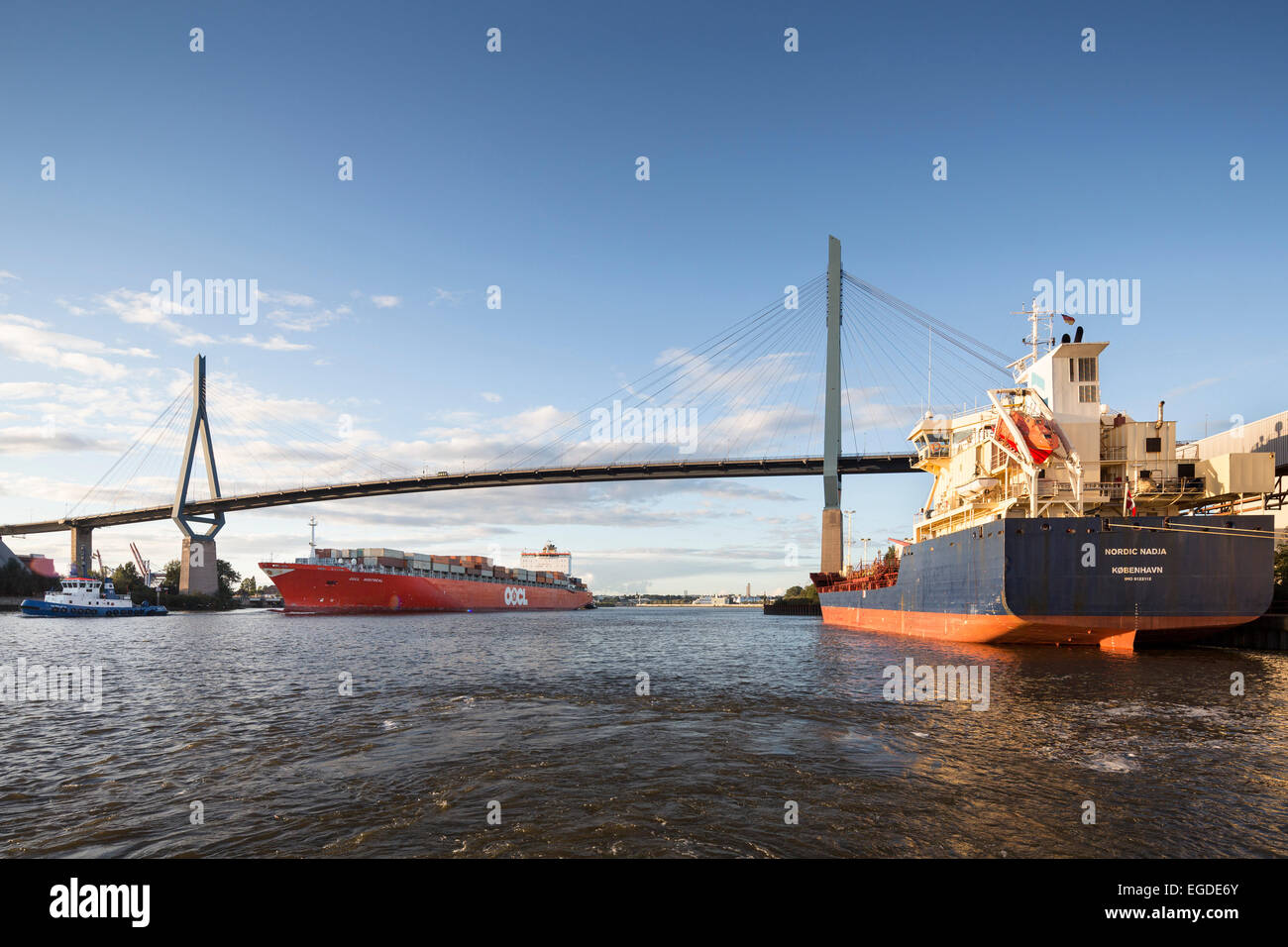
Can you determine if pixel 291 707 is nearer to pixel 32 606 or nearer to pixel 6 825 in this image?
pixel 6 825

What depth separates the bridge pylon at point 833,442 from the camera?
64188mm

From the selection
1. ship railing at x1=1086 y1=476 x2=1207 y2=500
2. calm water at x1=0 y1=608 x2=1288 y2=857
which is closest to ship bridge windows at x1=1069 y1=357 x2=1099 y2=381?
ship railing at x1=1086 y1=476 x2=1207 y2=500

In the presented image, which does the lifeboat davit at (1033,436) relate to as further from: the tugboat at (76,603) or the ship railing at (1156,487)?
the tugboat at (76,603)

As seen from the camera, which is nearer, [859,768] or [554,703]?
[859,768]

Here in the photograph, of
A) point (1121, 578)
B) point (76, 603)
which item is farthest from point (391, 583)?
point (1121, 578)

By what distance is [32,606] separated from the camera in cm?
6831

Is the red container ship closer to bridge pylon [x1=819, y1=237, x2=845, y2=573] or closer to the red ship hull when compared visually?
the red ship hull

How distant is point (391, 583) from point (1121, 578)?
223ft

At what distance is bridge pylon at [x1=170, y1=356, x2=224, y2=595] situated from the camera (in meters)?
83.8

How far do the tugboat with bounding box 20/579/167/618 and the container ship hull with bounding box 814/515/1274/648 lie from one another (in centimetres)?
8639

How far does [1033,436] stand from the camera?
86.1 ft

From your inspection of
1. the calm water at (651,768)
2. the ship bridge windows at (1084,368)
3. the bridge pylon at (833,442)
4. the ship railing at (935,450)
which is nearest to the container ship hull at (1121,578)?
the calm water at (651,768)
